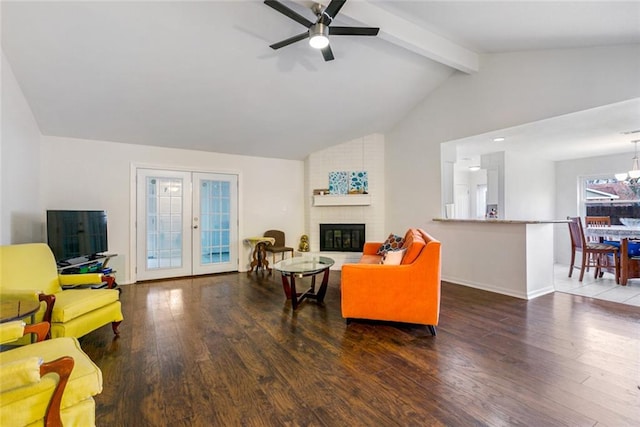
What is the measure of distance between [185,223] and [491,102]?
5.37m

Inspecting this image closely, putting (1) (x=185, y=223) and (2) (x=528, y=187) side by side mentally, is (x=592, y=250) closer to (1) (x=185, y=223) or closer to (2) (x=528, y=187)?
(2) (x=528, y=187)

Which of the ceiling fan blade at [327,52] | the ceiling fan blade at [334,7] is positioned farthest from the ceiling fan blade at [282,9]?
the ceiling fan blade at [327,52]

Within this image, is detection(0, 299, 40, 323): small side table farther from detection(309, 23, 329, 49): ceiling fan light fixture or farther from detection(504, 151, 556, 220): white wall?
detection(504, 151, 556, 220): white wall

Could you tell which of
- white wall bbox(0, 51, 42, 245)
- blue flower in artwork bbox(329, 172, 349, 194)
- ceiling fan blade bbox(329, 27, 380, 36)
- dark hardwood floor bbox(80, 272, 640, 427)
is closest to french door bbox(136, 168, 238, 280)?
white wall bbox(0, 51, 42, 245)

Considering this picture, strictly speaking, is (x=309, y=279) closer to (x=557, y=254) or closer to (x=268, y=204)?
(x=268, y=204)

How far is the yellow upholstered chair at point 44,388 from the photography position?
1.12m

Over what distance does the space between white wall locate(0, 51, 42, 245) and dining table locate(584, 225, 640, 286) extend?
7.85 metres

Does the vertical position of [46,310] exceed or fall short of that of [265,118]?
it falls short

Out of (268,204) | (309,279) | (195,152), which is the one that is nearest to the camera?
(309,279)

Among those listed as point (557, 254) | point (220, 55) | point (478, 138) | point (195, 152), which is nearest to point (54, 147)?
point (195, 152)

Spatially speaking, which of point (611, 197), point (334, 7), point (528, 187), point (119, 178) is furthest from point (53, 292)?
point (611, 197)

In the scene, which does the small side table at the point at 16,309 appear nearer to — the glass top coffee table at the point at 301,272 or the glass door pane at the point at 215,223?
the glass top coffee table at the point at 301,272

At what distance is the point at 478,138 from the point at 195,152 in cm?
487

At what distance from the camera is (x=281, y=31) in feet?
10.1
